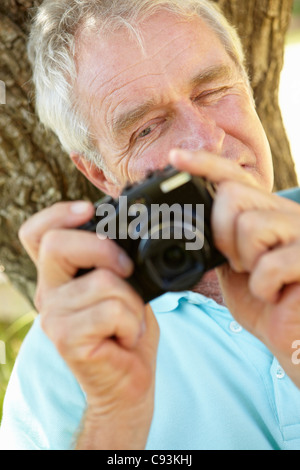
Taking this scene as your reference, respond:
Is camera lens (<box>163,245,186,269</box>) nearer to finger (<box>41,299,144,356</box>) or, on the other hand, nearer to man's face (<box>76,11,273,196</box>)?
finger (<box>41,299,144,356</box>)

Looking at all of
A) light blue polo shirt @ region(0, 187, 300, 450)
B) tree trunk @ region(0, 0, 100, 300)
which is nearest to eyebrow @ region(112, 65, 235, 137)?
tree trunk @ region(0, 0, 100, 300)

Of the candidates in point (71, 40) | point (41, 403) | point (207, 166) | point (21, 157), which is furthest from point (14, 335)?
point (207, 166)

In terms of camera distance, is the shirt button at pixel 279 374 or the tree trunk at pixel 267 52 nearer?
the shirt button at pixel 279 374

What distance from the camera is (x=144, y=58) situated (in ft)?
4.68

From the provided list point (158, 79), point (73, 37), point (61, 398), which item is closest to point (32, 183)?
point (73, 37)

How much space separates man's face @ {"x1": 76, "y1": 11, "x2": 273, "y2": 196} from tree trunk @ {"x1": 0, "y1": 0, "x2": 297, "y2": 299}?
1.01 feet

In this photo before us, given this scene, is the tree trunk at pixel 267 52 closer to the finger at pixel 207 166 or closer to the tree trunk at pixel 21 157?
the tree trunk at pixel 21 157

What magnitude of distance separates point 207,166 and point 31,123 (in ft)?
3.37

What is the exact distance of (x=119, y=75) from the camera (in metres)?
1.45

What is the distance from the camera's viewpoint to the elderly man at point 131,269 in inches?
35.9

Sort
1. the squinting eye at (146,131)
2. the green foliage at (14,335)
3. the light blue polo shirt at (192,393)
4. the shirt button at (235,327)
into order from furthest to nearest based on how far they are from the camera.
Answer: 1. the green foliage at (14,335)
2. the squinting eye at (146,131)
3. the shirt button at (235,327)
4. the light blue polo shirt at (192,393)

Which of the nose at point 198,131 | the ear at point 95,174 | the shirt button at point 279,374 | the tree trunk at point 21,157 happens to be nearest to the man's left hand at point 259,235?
the shirt button at point 279,374

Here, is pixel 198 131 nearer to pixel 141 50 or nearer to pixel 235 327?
pixel 141 50

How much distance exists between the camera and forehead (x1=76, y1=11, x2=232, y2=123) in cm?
Answer: 143
